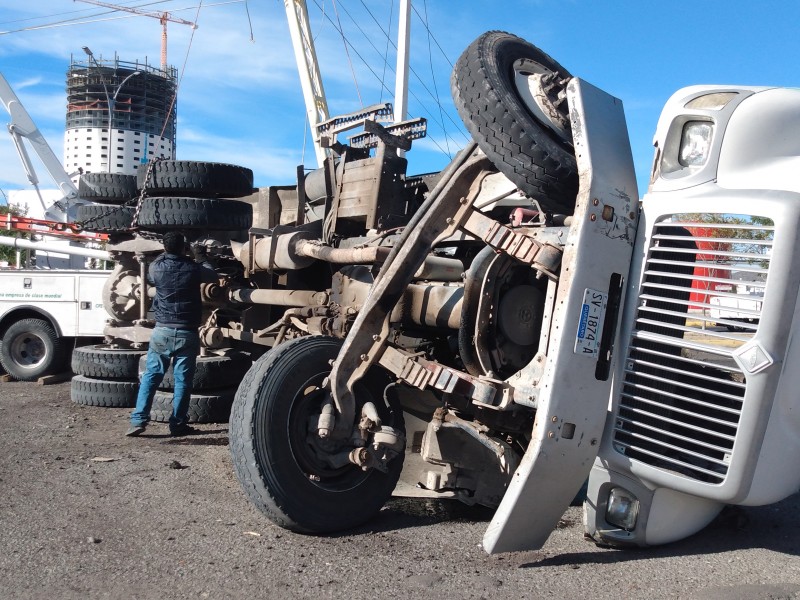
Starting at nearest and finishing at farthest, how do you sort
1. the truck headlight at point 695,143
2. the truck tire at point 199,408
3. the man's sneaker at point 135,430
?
1. the truck headlight at point 695,143
2. the man's sneaker at point 135,430
3. the truck tire at point 199,408

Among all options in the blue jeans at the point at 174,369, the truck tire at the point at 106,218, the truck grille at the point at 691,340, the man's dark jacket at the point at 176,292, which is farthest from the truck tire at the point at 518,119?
the truck tire at the point at 106,218

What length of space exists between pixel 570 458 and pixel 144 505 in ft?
7.71

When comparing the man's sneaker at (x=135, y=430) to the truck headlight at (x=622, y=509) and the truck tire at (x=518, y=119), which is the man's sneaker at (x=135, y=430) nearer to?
the truck tire at (x=518, y=119)

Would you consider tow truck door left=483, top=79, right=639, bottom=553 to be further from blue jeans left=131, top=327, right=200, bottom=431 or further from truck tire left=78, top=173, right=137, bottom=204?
truck tire left=78, top=173, right=137, bottom=204

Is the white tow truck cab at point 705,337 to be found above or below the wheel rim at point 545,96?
below

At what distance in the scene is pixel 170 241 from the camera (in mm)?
6125

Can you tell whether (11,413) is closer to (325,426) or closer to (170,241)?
(170,241)

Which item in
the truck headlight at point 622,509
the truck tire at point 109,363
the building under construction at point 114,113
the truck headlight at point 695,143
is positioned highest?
the building under construction at point 114,113

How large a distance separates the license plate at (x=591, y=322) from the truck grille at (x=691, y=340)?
152 millimetres

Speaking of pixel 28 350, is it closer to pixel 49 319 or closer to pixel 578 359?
pixel 49 319

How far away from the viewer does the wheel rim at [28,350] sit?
1022cm

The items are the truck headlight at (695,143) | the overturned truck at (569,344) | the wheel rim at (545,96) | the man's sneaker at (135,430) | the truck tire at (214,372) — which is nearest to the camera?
the overturned truck at (569,344)

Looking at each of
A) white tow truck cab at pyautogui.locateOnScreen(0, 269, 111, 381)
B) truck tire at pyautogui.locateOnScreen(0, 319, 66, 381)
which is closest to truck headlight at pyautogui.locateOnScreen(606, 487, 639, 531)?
white tow truck cab at pyautogui.locateOnScreen(0, 269, 111, 381)

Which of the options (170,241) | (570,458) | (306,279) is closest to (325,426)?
(570,458)
